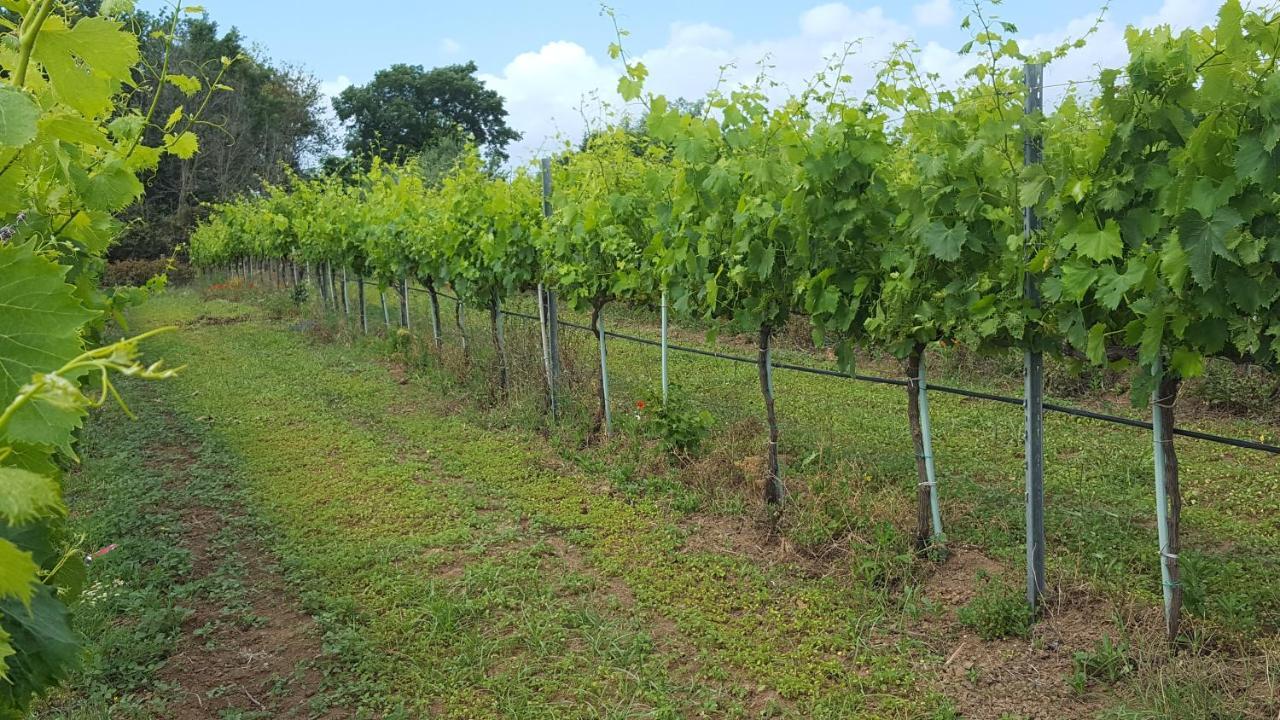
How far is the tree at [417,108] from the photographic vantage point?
42.9m

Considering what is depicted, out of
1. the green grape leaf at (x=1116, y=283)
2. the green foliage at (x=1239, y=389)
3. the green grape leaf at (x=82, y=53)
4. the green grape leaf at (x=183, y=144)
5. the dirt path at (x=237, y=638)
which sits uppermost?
the green grape leaf at (x=183, y=144)

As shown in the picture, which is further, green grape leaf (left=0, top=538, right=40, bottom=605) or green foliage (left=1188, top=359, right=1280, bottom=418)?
green foliage (left=1188, top=359, right=1280, bottom=418)

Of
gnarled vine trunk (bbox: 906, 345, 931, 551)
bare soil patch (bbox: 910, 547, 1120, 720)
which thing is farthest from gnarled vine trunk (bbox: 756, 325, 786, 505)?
bare soil patch (bbox: 910, 547, 1120, 720)

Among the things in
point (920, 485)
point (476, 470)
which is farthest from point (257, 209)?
point (920, 485)

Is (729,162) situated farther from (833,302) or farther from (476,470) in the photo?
(476,470)

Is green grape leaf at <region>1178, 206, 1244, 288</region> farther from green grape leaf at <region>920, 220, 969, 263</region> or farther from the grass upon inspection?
the grass

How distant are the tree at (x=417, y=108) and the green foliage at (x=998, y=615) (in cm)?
4027

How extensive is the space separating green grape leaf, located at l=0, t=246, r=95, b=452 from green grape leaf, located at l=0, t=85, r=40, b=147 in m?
0.14

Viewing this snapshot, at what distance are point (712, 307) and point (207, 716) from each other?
340 centimetres

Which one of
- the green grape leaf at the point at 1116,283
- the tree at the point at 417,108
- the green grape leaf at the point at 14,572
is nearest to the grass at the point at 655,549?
the green grape leaf at the point at 1116,283

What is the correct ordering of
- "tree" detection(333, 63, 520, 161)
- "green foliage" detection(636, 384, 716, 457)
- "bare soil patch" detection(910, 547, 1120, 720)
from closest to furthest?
1. "bare soil patch" detection(910, 547, 1120, 720)
2. "green foliage" detection(636, 384, 716, 457)
3. "tree" detection(333, 63, 520, 161)

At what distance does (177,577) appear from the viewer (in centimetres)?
472

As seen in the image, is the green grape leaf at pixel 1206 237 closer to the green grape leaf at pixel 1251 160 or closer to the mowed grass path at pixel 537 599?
the green grape leaf at pixel 1251 160

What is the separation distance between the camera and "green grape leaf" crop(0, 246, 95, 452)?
99cm
